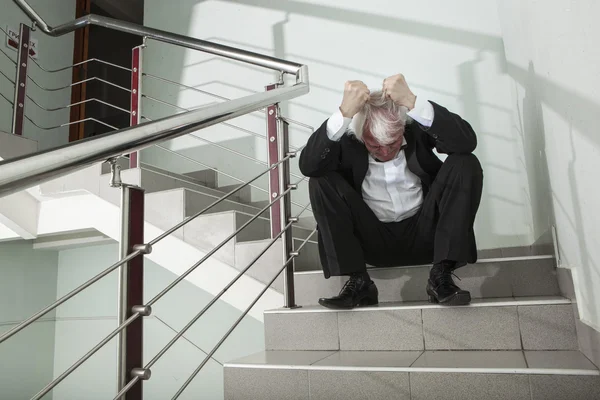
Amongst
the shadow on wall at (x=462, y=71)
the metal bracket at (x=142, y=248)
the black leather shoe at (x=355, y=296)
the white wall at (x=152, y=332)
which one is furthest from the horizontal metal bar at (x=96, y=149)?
the white wall at (x=152, y=332)

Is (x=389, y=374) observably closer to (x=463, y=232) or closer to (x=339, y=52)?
(x=463, y=232)

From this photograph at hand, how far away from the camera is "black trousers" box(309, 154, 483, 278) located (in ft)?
4.56

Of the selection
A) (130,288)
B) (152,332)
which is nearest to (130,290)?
(130,288)

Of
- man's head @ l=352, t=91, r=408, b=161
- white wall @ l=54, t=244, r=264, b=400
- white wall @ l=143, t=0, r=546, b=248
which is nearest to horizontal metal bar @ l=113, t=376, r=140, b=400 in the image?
man's head @ l=352, t=91, r=408, b=161

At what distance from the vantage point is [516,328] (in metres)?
1.25

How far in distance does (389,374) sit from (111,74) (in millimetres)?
4086

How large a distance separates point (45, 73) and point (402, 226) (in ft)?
11.7

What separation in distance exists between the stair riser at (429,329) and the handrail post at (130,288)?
647mm

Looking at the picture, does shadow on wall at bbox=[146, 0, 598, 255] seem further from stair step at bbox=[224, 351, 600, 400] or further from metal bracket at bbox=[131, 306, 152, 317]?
metal bracket at bbox=[131, 306, 152, 317]

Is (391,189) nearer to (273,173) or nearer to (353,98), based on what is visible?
(353,98)

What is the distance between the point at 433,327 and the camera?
4.37 feet

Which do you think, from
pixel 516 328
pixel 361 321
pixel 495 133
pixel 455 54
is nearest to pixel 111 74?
pixel 455 54

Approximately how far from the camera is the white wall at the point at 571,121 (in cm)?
85

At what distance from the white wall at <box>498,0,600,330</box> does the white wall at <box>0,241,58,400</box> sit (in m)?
3.68
